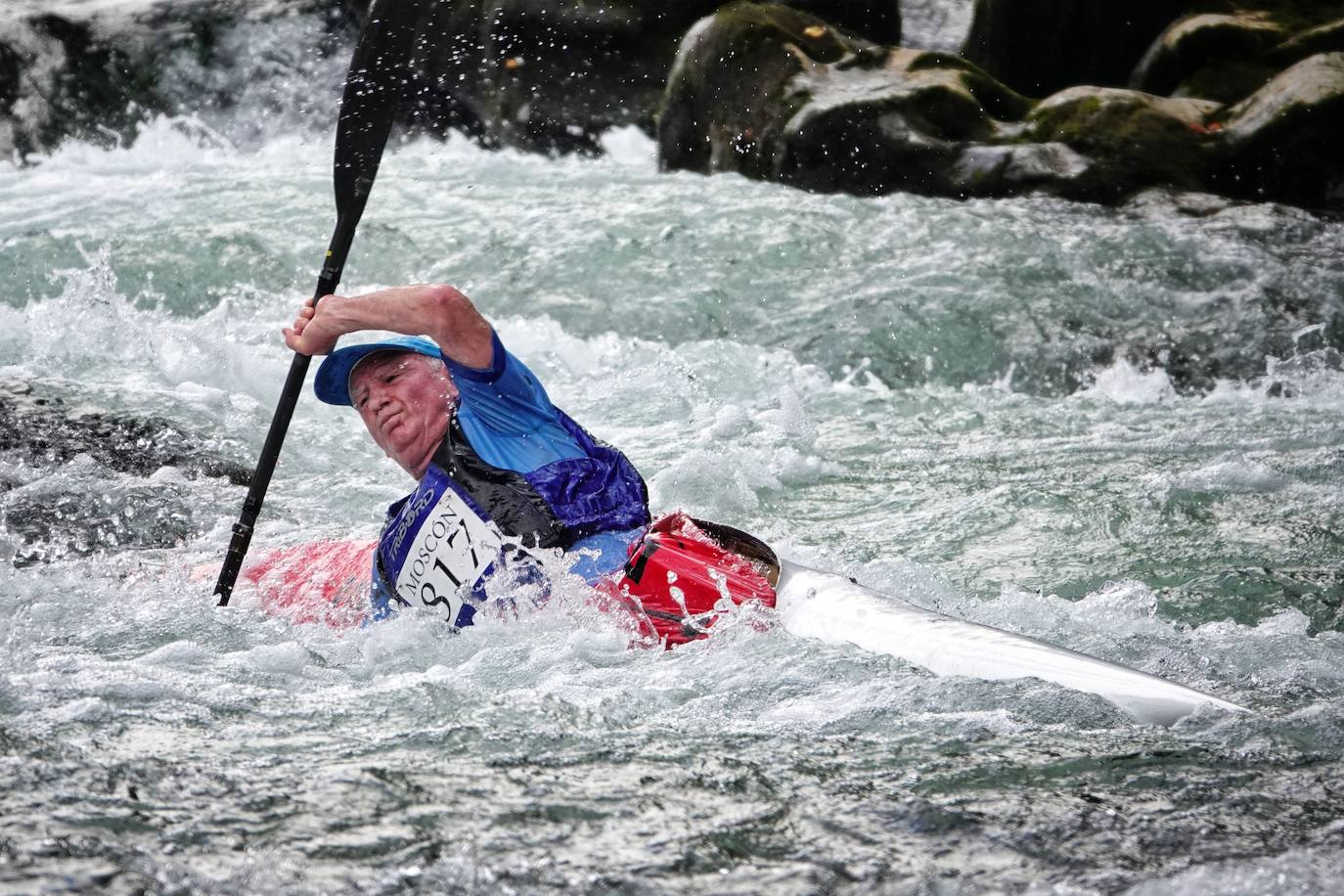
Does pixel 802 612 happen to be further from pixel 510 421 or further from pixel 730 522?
pixel 730 522

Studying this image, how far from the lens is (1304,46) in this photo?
9.93 m

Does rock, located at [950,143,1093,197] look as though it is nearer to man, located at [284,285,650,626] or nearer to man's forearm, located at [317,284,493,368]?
man, located at [284,285,650,626]

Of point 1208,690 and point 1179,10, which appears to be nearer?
point 1208,690

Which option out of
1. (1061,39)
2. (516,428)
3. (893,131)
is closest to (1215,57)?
(1061,39)

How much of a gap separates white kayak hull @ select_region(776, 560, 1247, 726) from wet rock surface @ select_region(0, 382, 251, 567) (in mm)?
2368

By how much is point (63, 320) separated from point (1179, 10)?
8.18 meters

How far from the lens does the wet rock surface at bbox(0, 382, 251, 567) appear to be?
15.3ft

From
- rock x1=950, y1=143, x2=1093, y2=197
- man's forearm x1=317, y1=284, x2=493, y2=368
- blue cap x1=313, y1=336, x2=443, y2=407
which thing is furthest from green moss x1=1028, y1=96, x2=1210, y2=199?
man's forearm x1=317, y1=284, x2=493, y2=368

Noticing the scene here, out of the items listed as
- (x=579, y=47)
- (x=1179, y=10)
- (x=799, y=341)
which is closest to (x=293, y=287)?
(x=799, y=341)

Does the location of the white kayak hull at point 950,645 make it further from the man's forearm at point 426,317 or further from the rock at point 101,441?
the rock at point 101,441

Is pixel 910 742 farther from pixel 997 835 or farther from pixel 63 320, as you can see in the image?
pixel 63 320

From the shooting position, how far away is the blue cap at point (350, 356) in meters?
3.74

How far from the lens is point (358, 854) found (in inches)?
90.7

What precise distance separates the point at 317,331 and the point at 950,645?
1728mm
